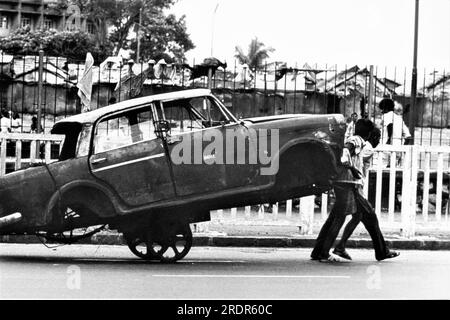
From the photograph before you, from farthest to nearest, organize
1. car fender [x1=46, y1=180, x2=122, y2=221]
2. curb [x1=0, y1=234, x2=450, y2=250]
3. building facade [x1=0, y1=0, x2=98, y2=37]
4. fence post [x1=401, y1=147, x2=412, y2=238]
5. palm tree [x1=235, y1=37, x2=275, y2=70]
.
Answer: building facade [x1=0, y1=0, x2=98, y2=37]
palm tree [x1=235, y1=37, x2=275, y2=70]
fence post [x1=401, y1=147, x2=412, y2=238]
curb [x1=0, y1=234, x2=450, y2=250]
car fender [x1=46, y1=180, x2=122, y2=221]

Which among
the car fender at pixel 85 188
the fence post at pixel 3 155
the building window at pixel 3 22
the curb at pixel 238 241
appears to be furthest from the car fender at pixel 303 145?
the building window at pixel 3 22

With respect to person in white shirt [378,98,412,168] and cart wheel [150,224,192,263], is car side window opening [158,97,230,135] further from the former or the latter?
person in white shirt [378,98,412,168]

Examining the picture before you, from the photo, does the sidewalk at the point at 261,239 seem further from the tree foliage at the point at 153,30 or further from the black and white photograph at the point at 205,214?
the tree foliage at the point at 153,30

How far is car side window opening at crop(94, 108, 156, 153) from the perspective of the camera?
31.8 feet

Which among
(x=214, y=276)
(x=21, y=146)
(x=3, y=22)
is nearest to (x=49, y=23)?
(x=3, y=22)

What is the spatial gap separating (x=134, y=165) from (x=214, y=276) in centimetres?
166

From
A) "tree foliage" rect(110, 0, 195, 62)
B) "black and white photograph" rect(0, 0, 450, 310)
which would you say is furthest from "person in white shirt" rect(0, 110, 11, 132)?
"tree foliage" rect(110, 0, 195, 62)

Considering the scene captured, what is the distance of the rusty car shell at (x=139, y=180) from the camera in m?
9.55

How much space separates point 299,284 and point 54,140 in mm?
4919

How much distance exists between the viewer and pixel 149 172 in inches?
380

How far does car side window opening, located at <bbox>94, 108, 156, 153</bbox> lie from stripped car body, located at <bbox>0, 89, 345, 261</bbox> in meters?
0.01

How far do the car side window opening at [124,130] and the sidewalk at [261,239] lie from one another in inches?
107

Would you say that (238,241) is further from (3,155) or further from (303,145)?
(3,155)
